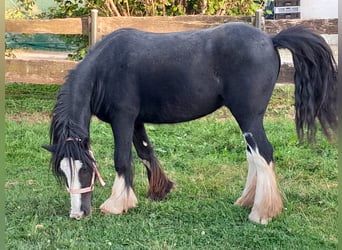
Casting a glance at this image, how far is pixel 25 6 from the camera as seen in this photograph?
8.80m

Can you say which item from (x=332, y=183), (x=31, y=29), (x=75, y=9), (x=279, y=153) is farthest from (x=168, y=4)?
(x=332, y=183)

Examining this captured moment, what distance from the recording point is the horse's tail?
3879 mm

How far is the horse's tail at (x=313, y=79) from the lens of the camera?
3.88 meters

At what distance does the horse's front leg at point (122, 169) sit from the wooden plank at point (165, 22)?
3515 mm

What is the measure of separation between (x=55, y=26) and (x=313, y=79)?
4.56 m

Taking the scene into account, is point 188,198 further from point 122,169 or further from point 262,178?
point 262,178

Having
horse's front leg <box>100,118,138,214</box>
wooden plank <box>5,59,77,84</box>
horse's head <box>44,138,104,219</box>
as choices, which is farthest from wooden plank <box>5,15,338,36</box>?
horse's head <box>44,138,104,219</box>

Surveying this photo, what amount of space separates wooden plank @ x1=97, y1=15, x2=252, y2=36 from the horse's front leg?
11.5 ft

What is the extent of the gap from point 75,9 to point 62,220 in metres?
5.41

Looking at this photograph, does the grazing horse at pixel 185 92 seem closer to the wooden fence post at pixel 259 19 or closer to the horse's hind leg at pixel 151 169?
the horse's hind leg at pixel 151 169

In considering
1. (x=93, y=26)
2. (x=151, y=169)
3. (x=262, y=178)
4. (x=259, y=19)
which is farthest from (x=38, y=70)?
(x=262, y=178)

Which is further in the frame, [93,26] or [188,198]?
[93,26]

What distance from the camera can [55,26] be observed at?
24.4 feet

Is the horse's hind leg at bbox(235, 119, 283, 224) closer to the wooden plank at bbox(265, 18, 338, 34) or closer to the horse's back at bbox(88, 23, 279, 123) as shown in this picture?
the horse's back at bbox(88, 23, 279, 123)
